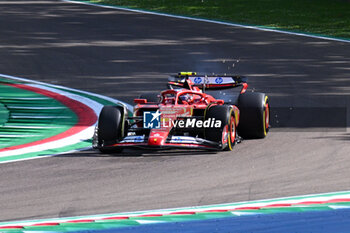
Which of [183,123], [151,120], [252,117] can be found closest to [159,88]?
[252,117]

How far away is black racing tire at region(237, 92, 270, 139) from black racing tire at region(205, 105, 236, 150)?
2.65ft

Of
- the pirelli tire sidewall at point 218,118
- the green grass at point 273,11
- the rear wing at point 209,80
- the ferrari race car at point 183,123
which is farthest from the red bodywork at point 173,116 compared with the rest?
the green grass at point 273,11

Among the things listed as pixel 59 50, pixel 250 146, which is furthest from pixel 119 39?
pixel 250 146

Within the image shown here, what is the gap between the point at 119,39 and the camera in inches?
1062

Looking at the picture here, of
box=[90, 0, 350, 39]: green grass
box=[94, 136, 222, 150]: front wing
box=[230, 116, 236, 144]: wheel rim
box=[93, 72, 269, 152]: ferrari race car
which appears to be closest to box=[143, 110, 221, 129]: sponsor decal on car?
box=[93, 72, 269, 152]: ferrari race car

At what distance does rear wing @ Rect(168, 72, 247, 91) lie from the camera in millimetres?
15398

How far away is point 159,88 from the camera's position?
2008 centimetres

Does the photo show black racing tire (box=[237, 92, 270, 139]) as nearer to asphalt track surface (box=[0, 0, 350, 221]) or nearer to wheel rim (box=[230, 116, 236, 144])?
asphalt track surface (box=[0, 0, 350, 221])

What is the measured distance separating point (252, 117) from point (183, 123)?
1480 mm

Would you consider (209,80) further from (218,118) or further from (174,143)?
(174,143)

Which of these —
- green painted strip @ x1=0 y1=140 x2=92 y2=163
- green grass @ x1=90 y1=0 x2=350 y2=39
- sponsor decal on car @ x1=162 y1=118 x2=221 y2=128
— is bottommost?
green grass @ x1=90 y1=0 x2=350 y2=39

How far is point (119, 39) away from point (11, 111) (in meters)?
10.4

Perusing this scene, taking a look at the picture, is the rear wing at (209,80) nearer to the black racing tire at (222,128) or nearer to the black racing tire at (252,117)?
the black racing tire at (252,117)

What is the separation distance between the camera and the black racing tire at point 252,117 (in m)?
14.2
